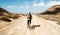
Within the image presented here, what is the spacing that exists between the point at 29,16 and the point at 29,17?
18 centimetres

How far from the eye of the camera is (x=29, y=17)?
67.5 ft

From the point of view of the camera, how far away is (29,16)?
67.9ft
